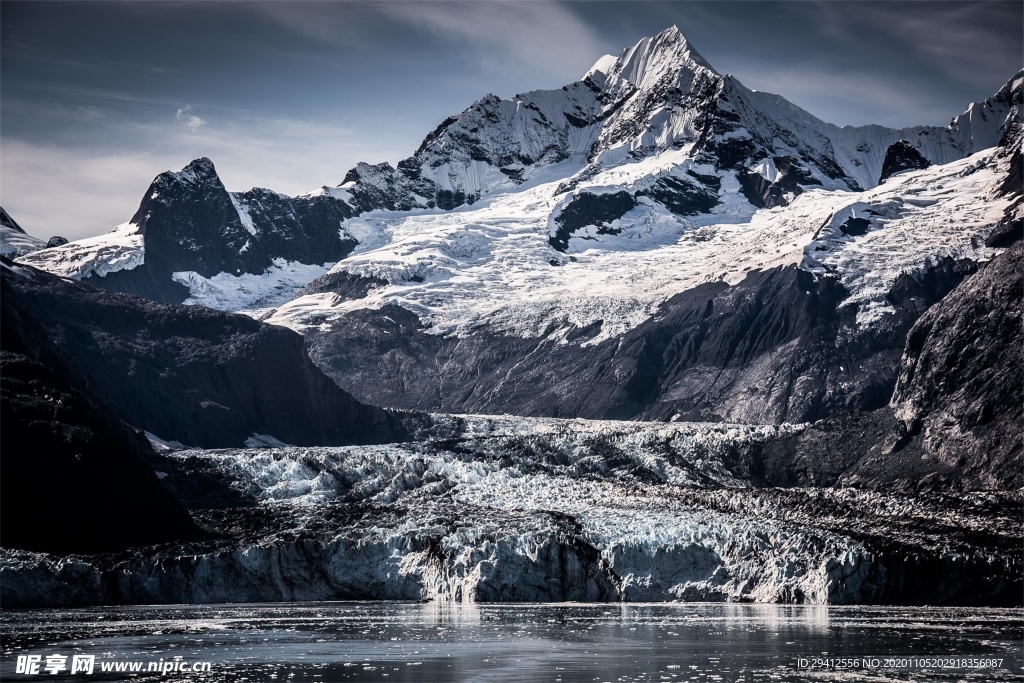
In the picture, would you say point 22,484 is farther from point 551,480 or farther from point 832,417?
point 832,417

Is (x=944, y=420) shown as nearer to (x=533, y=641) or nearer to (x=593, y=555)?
(x=593, y=555)

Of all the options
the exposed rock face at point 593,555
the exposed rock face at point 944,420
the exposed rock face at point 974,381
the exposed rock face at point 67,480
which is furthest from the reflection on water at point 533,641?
the exposed rock face at point 974,381

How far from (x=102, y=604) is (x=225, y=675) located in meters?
42.0

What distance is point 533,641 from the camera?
71562 mm

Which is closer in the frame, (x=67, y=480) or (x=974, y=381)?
(x=67, y=480)

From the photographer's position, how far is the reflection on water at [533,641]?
59250 millimetres

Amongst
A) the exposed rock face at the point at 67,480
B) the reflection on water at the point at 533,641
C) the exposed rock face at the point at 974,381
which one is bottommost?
the reflection on water at the point at 533,641

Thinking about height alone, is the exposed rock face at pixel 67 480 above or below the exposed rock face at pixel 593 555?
above

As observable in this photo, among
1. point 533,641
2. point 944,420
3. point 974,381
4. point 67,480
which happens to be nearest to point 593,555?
point 533,641

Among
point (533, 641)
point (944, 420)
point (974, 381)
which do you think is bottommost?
point (533, 641)

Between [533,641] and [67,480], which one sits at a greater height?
[67,480]

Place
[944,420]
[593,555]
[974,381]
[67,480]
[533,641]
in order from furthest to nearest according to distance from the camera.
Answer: [974,381] < [944,420] < [67,480] < [593,555] < [533,641]

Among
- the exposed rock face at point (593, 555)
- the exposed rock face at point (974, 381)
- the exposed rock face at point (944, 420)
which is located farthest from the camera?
the exposed rock face at point (944, 420)

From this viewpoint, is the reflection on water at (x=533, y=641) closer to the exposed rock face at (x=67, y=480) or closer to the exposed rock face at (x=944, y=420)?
the exposed rock face at (x=67, y=480)
